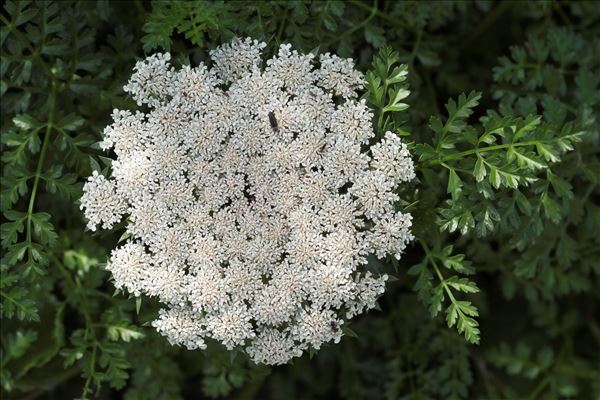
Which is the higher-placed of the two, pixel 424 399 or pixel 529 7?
pixel 529 7

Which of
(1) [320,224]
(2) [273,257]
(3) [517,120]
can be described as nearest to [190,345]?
(2) [273,257]

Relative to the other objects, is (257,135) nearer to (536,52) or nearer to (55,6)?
(55,6)

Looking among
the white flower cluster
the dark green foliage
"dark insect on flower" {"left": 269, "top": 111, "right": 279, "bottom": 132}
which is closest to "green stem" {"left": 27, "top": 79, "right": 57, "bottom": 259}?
the dark green foliage

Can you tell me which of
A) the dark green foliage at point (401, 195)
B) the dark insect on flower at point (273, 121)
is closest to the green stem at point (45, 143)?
the dark green foliage at point (401, 195)

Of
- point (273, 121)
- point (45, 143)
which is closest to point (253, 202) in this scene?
point (273, 121)

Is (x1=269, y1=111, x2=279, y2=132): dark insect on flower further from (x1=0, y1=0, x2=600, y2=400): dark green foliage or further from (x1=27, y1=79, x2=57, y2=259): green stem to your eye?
(x1=27, y1=79, x2=57, y2=259): green stem

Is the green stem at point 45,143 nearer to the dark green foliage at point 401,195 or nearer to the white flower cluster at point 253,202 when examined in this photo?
the dark green foliage at point 401,195
